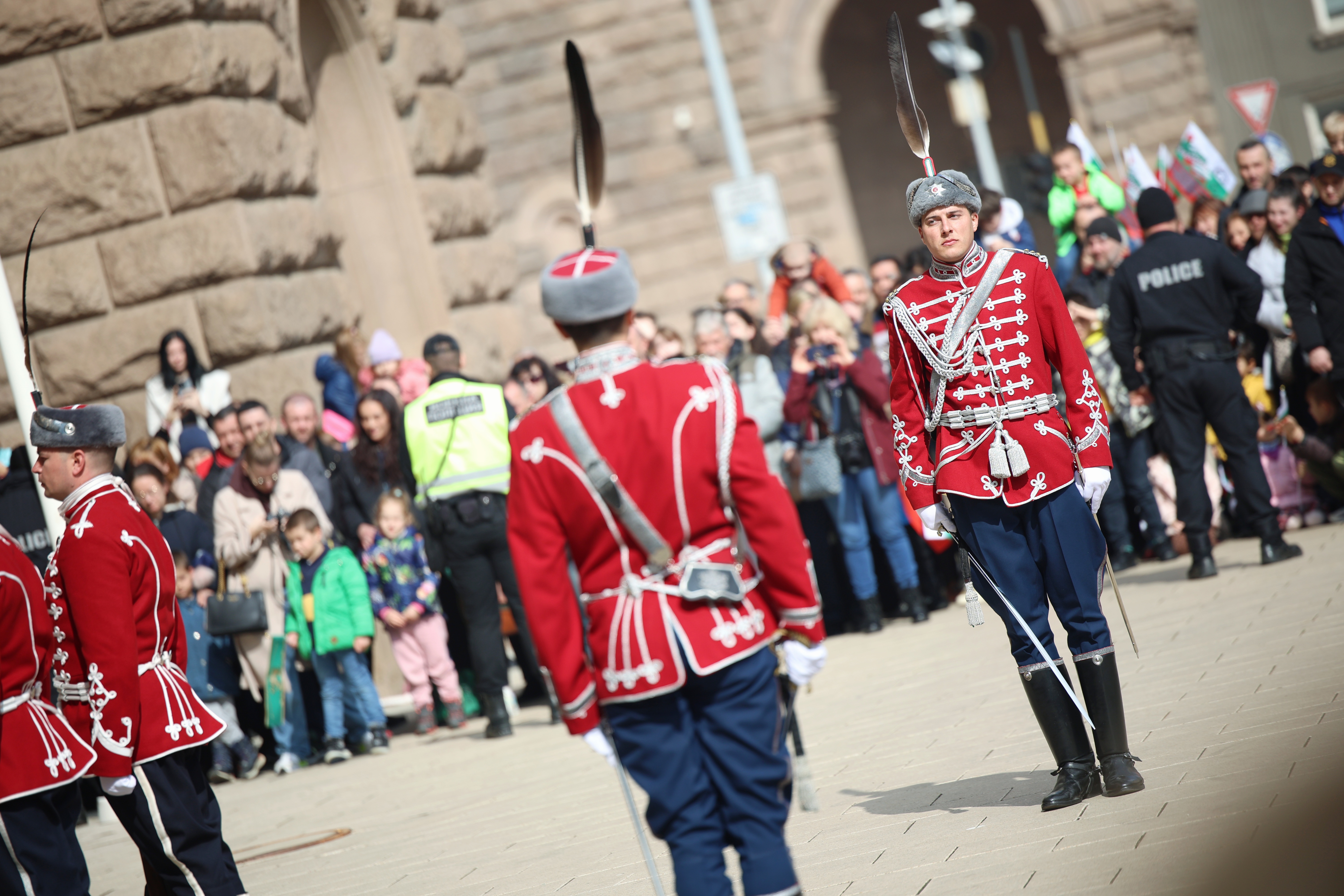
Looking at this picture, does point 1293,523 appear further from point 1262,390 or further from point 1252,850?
point 1252,850

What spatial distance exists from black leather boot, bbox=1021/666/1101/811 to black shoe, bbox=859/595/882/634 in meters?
5.06

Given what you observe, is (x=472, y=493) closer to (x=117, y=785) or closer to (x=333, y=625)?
(x=333, y=625)

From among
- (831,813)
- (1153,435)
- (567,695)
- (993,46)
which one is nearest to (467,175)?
(1153,435)

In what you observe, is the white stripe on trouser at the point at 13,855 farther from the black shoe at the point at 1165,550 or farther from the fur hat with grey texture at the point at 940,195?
the black shoe at the point at 1165,550

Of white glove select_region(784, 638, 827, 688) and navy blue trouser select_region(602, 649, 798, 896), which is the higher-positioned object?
white glove select_region(784, 638, 827, 688)

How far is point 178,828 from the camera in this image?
5379 mm

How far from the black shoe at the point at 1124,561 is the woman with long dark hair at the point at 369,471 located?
4637 millimetres

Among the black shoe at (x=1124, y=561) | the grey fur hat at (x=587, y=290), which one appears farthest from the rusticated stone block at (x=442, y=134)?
the grey fur hat at (x=587, y=290)

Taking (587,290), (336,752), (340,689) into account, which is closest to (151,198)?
(340,689)

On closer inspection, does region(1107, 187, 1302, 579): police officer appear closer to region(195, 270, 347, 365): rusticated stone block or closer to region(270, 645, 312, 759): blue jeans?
region(270, 645, 312, 759): blue jeans

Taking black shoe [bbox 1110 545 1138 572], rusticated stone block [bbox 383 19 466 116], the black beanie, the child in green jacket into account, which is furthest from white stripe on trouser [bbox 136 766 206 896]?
rusticated stone block [bbox 383 19 466 116]

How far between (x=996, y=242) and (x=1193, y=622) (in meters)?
3.24

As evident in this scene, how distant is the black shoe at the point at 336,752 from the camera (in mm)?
9969

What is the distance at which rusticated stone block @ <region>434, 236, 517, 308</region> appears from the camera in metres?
13.2
